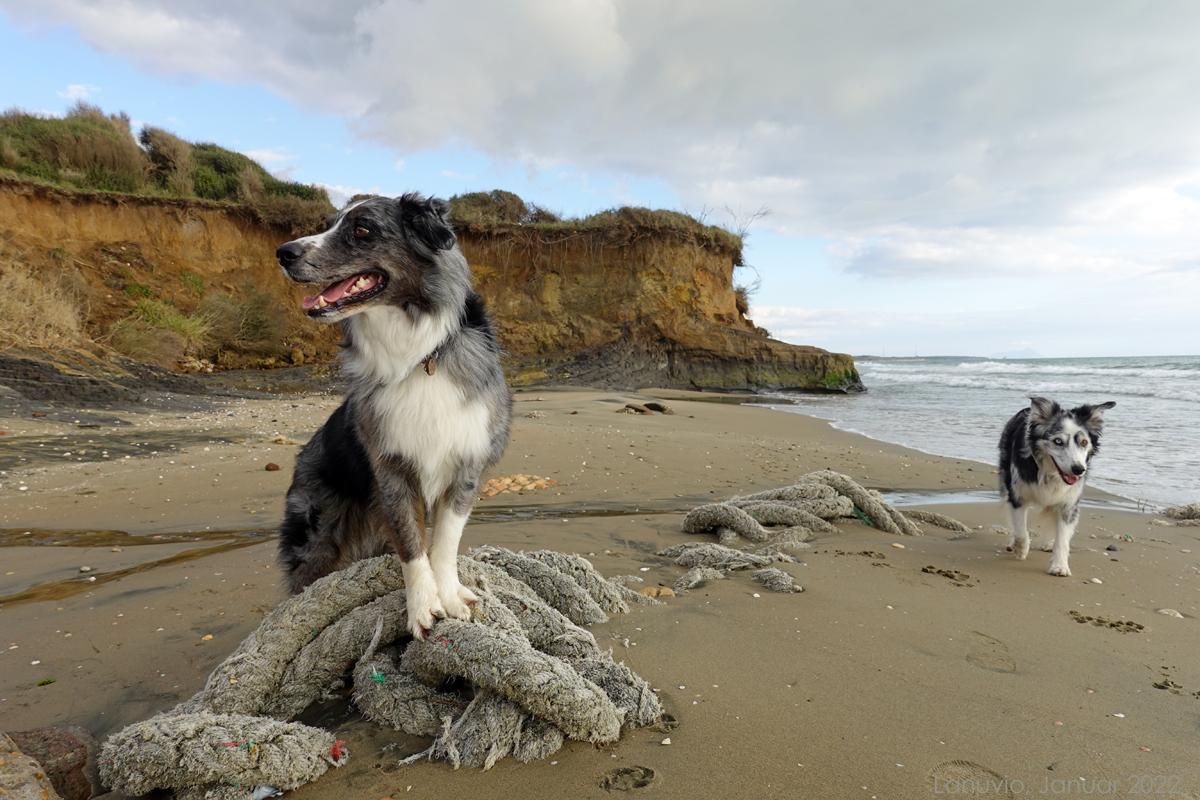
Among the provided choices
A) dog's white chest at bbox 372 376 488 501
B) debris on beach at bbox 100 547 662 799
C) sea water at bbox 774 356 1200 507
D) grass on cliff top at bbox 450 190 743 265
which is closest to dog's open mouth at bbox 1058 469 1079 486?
sea water at bbox 774 356 1200 507

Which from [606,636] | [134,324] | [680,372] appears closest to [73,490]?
[606,636]

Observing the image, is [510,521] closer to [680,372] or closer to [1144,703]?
[1144,703]

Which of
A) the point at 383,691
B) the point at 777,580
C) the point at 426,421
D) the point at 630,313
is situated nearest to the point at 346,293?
the point at 426,421

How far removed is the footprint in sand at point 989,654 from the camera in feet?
9.15

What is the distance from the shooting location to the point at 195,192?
838 inches

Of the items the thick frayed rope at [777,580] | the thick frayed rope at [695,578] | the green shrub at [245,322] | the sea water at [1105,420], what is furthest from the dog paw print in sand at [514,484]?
the green shrub at [245,322]

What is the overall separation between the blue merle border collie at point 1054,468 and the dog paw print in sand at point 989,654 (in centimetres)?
206

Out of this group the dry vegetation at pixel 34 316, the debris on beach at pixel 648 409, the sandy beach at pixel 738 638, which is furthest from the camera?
the debris on beach at pixel 648 409

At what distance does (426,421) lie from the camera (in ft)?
8.82

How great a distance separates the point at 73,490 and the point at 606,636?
19.0ft

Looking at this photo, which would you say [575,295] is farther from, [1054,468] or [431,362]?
[431,362]

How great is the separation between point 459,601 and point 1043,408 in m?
5.03

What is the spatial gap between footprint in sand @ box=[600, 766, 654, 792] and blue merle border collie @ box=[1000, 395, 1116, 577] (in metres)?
4.15

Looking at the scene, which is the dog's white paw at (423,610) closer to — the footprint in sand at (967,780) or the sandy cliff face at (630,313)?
the footprint in sand at (967,780)
